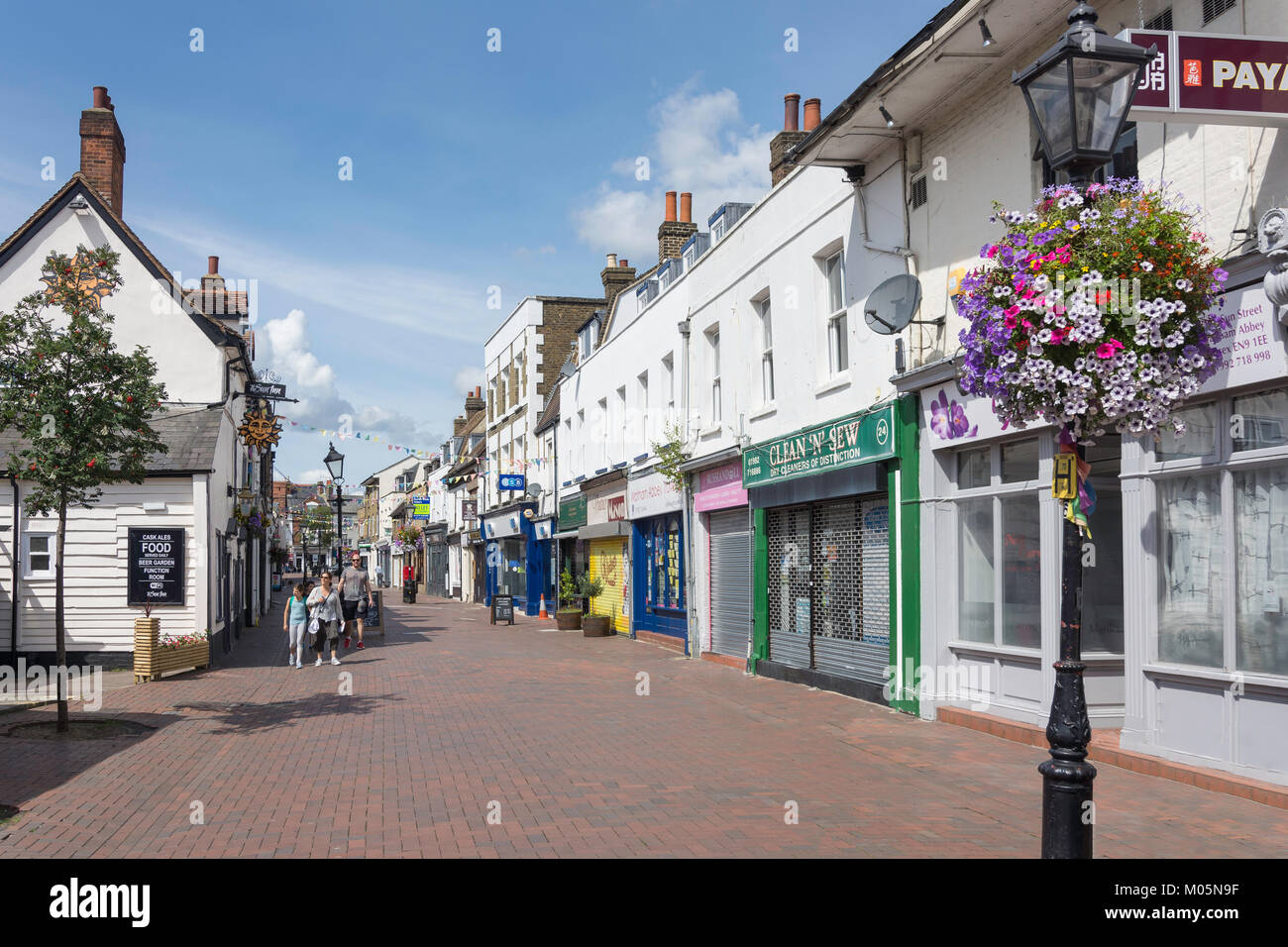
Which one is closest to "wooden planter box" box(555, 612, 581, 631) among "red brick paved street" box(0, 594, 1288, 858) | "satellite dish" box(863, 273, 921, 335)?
"red brick paved street" box(0, 594, 1288, 858)

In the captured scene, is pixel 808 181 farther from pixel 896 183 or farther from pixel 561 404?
pixel 561 404

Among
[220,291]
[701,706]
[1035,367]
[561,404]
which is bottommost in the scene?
[701,706]

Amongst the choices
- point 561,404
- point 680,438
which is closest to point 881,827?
point 680,438

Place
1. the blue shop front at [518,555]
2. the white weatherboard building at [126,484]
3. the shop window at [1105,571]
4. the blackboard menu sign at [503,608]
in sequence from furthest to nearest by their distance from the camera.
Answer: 1. the blue shop front at [518,555]
2. the blackboard menu sign at [503,608]
3. the white weatherboard building at [126,484]
4. the shop window at [1105,571]

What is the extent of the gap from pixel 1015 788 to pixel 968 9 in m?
6.71

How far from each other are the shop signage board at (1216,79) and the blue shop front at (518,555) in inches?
1117

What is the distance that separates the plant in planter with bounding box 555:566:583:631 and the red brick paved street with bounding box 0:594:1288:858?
13.1 m

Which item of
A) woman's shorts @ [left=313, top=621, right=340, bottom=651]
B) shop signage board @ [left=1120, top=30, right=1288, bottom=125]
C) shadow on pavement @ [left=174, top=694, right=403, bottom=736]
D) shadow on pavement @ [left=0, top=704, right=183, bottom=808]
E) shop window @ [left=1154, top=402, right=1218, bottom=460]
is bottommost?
shadow on pavement @ [left=174, top=694, right=403, bottom=736]

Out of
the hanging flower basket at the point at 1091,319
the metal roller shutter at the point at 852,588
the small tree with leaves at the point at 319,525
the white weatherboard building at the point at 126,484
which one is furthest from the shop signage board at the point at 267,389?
the small tree with leaves at the point at 319,525

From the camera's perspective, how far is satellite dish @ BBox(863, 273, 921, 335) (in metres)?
12.2

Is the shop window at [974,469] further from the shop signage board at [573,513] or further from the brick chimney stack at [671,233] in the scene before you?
the shop signage board at [573,513]

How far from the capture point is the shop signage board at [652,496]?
72.4ft

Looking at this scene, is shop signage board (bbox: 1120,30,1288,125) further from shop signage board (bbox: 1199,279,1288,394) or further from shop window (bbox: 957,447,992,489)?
shop window (bbox: 957,447,992,489)

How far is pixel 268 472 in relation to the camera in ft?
136
